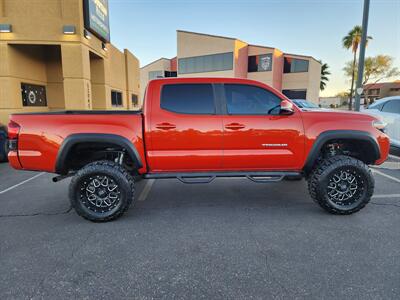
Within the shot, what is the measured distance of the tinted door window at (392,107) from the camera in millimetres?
7652

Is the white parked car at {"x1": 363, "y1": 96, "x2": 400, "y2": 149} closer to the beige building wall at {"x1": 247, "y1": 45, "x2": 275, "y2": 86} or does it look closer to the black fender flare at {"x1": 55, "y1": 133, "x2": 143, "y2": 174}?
the black fender flare at {"x1": 55, "y1": 133, "x2": 143, "y2": 174}

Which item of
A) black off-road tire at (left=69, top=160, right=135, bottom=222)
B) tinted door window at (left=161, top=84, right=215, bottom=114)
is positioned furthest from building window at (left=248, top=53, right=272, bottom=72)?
black off-road tire at (left=69, top=160, right=135, bottom=222)

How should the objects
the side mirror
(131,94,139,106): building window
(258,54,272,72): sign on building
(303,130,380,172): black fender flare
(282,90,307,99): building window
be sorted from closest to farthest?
the side mirror, (303,130,380,172): black fender flare, (131,94,139,106): building window, (258,54,272,72): sign on building, (282,90,307,99): building window

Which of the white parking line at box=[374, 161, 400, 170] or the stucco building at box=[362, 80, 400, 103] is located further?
the stucco building at box=[362, 80, 400, 103]

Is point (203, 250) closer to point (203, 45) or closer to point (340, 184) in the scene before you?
point (340, 184)

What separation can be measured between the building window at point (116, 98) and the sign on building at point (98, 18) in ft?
12.9

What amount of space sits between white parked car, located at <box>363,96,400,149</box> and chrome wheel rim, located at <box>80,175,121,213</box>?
7671 mm

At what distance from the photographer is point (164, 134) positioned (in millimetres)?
3715

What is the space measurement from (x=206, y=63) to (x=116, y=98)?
19595 mm

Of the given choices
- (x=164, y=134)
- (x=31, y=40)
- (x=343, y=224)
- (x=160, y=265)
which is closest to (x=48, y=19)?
(x=31, y=40)

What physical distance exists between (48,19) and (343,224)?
A: 11442 mm

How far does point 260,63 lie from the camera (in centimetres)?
3322

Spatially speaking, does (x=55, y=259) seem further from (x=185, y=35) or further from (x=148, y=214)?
(x=185, y=35)

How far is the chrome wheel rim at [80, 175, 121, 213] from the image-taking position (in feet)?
12.3
